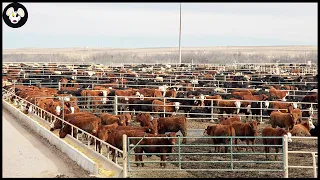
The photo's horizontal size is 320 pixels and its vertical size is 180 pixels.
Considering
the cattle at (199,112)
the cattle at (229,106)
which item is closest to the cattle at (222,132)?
the cattle at (229,106)

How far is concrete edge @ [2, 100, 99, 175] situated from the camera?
1267 cm

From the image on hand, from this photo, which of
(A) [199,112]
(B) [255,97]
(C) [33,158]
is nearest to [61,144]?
(C) [33,158]

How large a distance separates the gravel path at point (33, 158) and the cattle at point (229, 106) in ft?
21.3

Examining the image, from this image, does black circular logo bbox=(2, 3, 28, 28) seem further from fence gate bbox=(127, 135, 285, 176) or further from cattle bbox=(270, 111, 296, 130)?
cattle bbox=(270, 111, 296, 130)

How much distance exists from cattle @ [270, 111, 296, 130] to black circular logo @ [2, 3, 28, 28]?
936 cm

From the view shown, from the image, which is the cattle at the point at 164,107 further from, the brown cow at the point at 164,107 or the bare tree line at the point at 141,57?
the bare tree line at the point at 141,57

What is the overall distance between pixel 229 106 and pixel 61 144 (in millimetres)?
7389

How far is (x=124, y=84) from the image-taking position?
31.1m

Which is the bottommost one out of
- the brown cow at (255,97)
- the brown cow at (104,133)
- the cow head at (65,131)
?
the cow head at (65,131)

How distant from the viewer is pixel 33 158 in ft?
47.6

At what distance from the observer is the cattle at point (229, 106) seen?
2083 centimetres

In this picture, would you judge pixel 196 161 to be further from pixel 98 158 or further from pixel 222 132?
pixel 222 132

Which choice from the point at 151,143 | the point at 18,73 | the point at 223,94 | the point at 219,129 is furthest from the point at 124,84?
the point at 151,143

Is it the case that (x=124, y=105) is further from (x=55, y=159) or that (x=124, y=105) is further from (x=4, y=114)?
(x=55, y=159)
